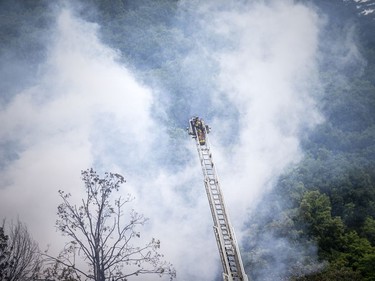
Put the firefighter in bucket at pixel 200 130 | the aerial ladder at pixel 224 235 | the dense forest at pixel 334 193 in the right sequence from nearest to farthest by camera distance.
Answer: the aerial ladder at pixel 224 235 < the firefighter in bucket at pixel 200 130 < the dense forest at pixel 334 193

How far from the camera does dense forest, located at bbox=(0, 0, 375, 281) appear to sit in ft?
87.9

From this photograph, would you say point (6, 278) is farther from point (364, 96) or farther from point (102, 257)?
point (364, 96)

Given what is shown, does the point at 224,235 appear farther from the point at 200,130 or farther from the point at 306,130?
the point at 306,130

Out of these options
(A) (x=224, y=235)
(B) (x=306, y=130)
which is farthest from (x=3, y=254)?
(B) (x=306, y=130)

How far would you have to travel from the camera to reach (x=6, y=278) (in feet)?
50.2

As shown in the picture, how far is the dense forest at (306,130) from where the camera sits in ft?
87.9

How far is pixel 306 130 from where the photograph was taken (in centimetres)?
4419

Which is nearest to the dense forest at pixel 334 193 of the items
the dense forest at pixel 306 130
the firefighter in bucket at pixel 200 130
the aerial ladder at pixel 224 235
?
the dense forest at pixel 306 130

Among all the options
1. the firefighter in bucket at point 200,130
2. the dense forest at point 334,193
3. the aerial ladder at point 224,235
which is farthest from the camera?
the dense forest at point 334,193

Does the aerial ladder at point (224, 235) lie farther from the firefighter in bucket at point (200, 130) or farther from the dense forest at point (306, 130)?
the dense forest at point (306, 130)

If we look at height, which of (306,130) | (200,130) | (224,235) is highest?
(306,130)

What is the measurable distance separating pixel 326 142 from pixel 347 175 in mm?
9446

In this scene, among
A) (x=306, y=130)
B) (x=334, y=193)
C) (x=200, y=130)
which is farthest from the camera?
(x=306, y=130)

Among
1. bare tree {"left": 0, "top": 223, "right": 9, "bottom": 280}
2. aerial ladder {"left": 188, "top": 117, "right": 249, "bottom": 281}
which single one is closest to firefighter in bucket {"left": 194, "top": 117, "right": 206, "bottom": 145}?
aerial ladder {"left": 188, "top": 117, "right": 249, "bottom": 281}
